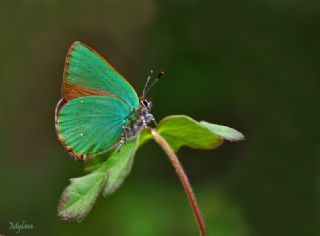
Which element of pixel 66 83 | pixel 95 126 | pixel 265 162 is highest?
pixel 66 83

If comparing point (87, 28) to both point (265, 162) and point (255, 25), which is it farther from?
point (265, 162)

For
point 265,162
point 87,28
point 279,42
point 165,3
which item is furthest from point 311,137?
point 87,28

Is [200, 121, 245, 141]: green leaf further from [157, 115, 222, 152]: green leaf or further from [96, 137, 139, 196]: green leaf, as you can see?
[96, 137, 139, 196]: green leaf

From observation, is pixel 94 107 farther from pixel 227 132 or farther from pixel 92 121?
pixel 227 132

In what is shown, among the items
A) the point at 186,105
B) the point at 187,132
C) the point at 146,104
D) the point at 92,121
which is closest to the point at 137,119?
the point at 146,104

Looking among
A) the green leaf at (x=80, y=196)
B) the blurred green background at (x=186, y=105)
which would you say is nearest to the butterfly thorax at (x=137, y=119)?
the green leaf at (x=80, y=196)

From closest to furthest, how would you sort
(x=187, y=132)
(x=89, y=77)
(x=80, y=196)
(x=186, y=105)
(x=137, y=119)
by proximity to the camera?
(x=80, y=196)
(x=187, y=132)
(x=89, y=77)
(x=137, y=119)
(x=186, y=105)

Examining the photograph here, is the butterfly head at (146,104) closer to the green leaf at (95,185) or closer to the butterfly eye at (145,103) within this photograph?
the butterfly eye at (145,103)
